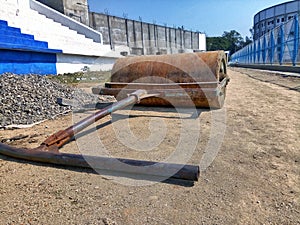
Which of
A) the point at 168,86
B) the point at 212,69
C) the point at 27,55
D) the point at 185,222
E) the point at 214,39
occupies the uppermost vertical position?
the point at 214,39

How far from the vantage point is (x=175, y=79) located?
357cm

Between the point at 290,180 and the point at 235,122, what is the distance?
1.43 meters

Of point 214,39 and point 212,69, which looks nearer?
point 212,69

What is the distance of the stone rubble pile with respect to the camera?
362 cm

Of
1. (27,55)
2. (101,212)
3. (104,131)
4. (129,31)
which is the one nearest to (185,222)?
(101,212)

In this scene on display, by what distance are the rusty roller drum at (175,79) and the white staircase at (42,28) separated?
269 inches

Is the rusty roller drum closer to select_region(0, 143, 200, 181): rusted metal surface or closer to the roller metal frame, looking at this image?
the roller metal frame

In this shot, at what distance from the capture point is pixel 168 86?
3516 mm

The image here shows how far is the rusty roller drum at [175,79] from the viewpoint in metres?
3.32

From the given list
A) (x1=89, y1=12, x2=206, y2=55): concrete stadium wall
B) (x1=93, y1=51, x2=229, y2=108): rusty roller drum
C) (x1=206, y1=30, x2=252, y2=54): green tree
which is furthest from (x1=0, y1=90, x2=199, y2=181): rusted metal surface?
(x1=206, y1=30, x2=252, y2=54): green tree

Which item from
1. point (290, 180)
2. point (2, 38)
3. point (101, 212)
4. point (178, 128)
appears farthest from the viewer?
point (2, 38)

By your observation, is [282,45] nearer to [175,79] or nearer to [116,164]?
[175,79]

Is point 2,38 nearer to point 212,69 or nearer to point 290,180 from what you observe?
point 212,69

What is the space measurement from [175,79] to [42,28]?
9.62 meters
